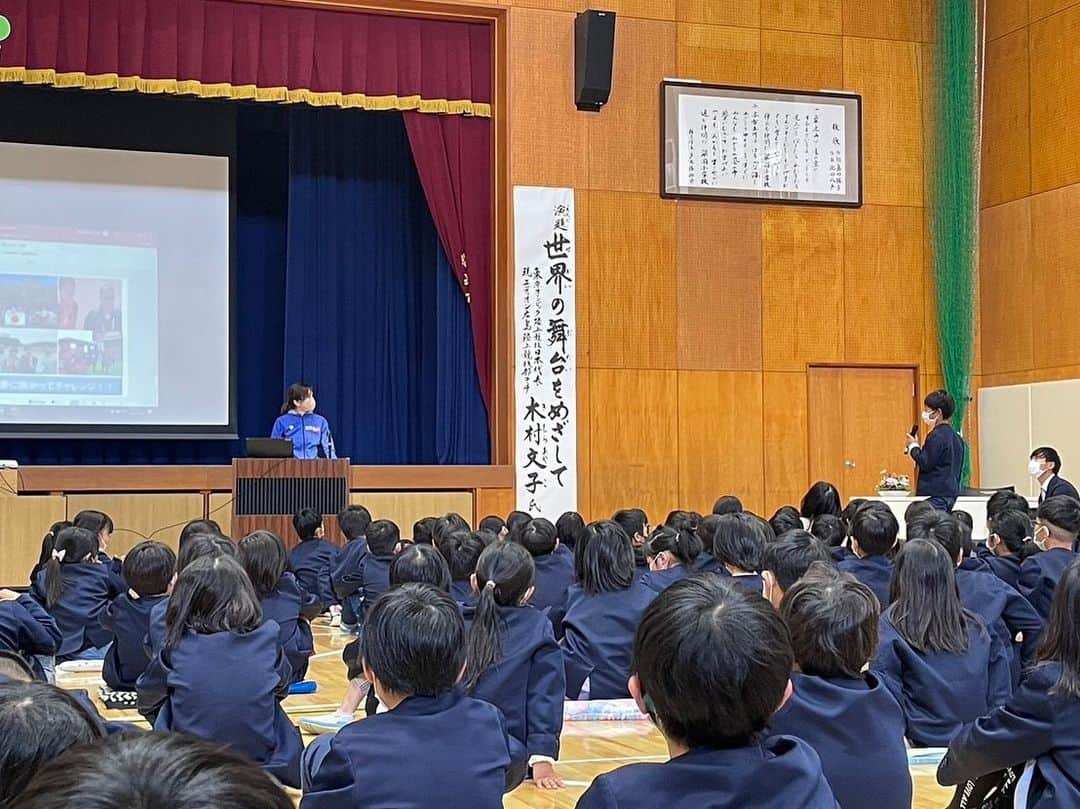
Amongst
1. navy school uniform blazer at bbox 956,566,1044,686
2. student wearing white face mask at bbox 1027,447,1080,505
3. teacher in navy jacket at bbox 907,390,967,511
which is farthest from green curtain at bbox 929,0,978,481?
navy school uniform blazer at bbox 956,566,1044,686

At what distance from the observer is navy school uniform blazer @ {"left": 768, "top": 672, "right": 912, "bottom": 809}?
2219 millimetres

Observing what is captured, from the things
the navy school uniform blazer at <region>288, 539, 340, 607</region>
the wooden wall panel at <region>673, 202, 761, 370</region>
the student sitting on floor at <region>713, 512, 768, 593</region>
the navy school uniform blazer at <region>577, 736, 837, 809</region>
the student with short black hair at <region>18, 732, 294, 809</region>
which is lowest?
the navy school uniform blazer at <region>288, 539, 340, 607</region>

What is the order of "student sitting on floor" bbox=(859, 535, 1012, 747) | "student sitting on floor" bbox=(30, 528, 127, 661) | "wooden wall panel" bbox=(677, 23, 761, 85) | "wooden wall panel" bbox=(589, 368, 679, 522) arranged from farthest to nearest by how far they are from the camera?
"wooden wall panel" bbox=(677, 23, 761, 85) → "wooden wall panel" bbox=(589, 368, 679, 522) → "student sitting on floor" bbox=(30, 528, 127, 661) → "student sitting on floor" bbox=(859, 535, 1012, 747)

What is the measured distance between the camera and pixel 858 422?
9641 mm

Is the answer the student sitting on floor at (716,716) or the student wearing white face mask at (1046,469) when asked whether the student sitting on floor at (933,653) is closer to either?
the student sitting on floor at (716,716)

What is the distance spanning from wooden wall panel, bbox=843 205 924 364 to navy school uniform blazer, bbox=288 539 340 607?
4575 millimetres

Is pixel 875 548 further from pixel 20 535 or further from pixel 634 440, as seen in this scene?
pixel 20 535

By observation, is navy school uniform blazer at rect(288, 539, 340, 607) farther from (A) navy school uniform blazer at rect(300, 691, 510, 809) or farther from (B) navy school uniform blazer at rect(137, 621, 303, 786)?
(A) navy school uniform blazer at rect(300, 691, 510, 809)

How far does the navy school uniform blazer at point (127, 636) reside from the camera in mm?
4188

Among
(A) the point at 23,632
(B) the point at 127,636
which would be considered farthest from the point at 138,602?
(A) the point at 23,632

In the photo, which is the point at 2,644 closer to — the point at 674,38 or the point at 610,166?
the point at 610,166

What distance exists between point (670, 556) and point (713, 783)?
12.2 feet

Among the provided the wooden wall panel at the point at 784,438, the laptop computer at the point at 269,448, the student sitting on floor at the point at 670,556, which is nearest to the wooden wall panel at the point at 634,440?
the wooden wall panel at the point at 784,438

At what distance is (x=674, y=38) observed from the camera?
939 cm
